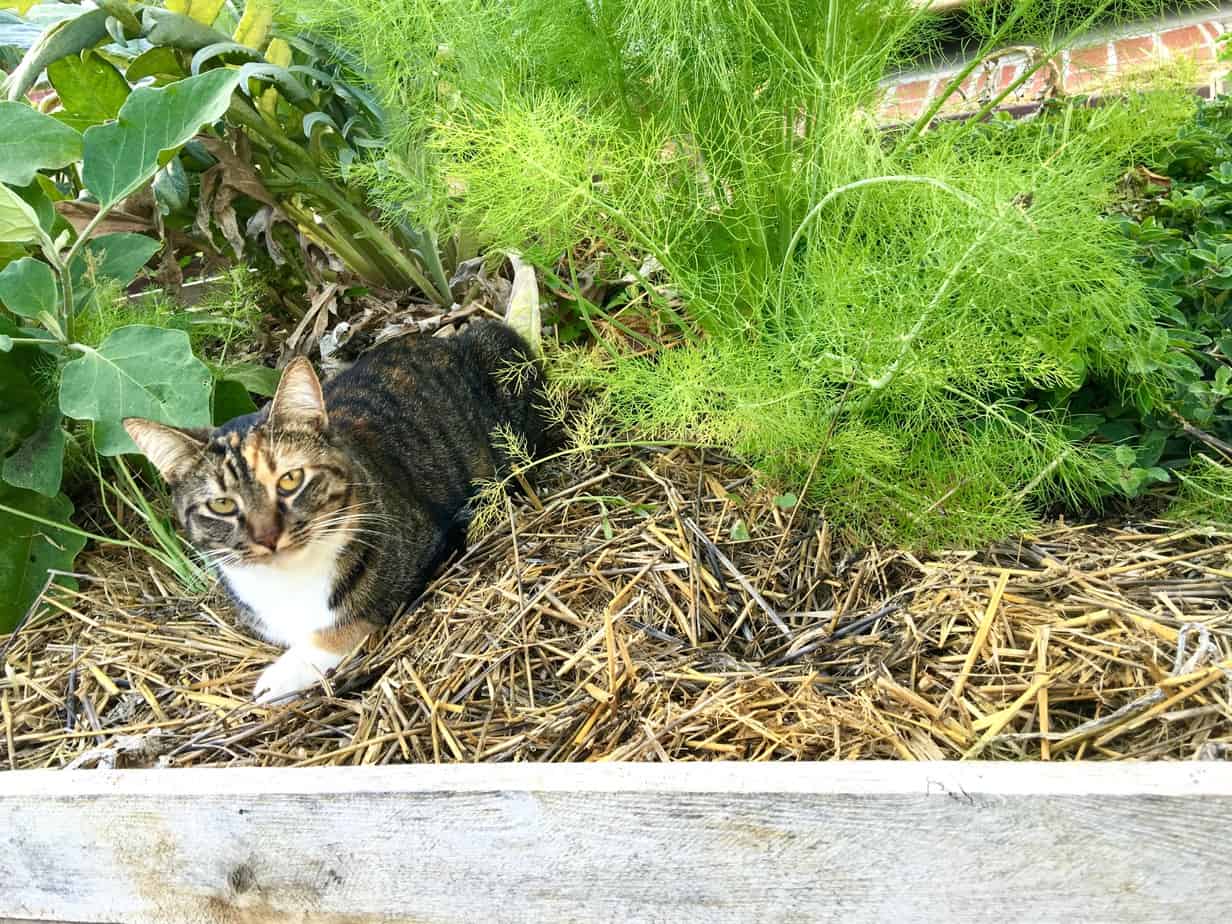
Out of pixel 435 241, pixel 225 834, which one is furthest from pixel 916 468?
pixel 435 241

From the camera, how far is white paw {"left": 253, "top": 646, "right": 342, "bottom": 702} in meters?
1.18

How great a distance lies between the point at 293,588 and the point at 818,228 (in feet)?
3.05

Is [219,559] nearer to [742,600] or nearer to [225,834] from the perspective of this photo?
[225,834]

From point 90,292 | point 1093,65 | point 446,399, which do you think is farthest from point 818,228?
point 90,292

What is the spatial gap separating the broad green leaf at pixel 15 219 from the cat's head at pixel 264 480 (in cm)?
36

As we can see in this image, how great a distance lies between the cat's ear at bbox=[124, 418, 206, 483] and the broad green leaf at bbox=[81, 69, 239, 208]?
0.39 m

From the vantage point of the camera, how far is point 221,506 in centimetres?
126

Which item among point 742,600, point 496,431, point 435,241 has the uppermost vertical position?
point 435,241

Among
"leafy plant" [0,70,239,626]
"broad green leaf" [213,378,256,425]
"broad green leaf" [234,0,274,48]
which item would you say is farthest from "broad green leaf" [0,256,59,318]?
"broad green leaf" [234,0,274,48]

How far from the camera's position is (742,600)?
1.15 metres

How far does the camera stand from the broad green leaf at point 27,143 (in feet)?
4.03

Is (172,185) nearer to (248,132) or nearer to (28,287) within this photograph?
(248,132)

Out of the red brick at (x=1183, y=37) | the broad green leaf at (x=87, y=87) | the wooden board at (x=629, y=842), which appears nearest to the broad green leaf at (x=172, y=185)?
the broad green leaf at (x=87, y=87)

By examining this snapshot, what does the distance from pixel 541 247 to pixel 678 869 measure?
0.95 metres
